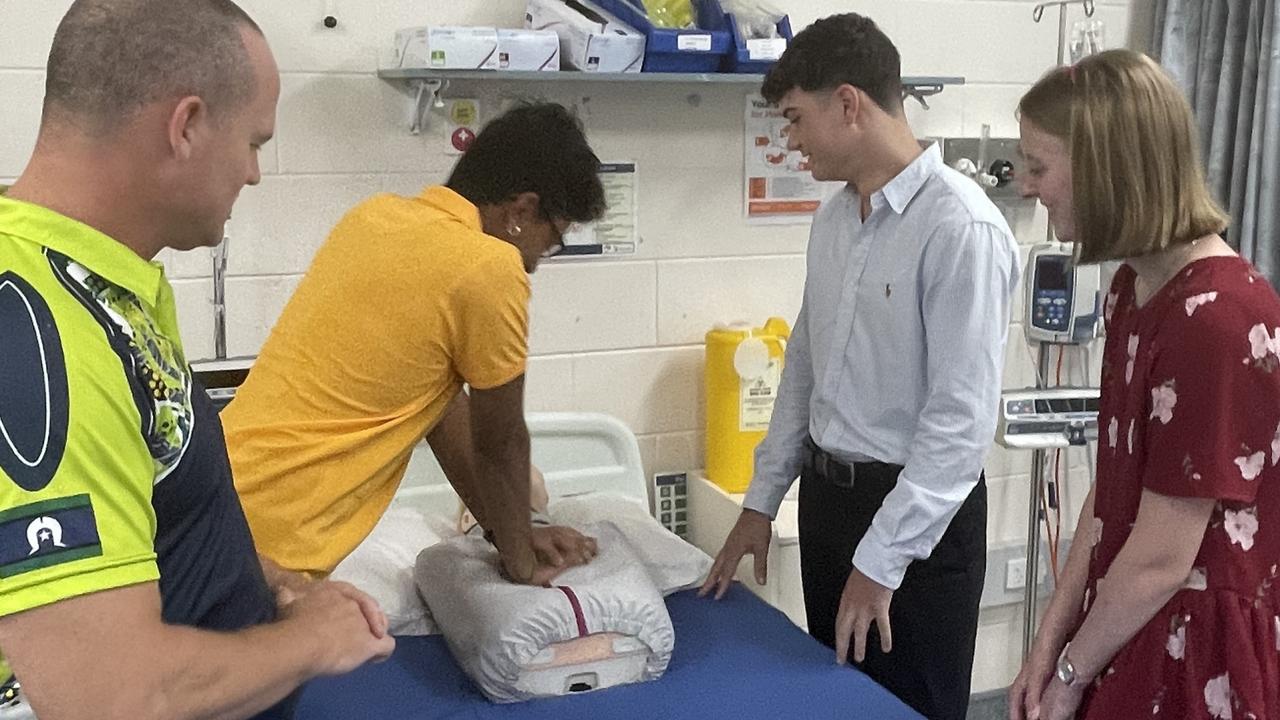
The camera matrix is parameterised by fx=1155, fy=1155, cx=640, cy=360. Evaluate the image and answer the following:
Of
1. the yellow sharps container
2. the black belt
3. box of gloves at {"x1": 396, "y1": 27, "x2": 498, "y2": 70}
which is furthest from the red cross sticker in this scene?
the black belt

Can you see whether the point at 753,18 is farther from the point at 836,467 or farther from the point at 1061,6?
the point at 836,467

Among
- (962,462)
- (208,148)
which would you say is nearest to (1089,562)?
(962,462)

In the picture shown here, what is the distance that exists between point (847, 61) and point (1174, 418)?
87 cm

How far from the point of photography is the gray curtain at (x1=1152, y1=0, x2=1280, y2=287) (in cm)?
263

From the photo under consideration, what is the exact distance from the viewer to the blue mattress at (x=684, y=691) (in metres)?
1.74

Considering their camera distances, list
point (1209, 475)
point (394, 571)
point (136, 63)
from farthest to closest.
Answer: point (394, 571) → point (1209, 475) → point (136, 63)

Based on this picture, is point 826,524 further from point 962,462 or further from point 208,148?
point 208,148

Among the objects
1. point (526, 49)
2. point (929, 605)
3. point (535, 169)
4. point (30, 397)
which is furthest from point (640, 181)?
point (30, 397)

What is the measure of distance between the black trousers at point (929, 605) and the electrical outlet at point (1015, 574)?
1141 millimetres

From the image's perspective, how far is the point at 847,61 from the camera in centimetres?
195

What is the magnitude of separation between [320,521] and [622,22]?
3.99 ft

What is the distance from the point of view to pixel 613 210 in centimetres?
257

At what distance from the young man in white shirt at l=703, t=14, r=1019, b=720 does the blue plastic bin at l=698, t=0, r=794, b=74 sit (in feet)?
1.17

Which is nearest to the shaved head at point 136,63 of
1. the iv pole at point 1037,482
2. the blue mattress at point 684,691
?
the blue mattress at point 684,691
